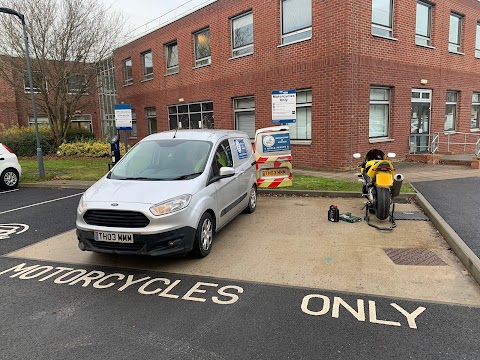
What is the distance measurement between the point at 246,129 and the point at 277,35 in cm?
421

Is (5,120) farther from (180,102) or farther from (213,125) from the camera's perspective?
(213,125)

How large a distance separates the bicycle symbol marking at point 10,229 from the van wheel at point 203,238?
3.84 meters

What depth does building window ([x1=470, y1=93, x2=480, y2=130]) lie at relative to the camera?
17.8 meters

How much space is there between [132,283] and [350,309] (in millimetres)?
2514

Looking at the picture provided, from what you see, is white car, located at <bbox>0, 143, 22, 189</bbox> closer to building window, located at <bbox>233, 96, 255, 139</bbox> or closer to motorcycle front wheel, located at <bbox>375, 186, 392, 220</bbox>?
building window, located at <bbox>233, 96, 255, 139</bbox>

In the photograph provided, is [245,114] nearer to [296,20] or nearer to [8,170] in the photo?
[296,20]

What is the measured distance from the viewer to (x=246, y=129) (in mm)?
16016

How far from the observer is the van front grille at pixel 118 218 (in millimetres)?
4363

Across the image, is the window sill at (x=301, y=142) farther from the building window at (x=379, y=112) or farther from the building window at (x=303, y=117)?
the building window at (x=379, y=112)

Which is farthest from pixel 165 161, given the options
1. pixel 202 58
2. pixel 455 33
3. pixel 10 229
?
pixel 455 33

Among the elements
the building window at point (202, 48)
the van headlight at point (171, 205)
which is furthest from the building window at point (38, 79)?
the van headlight at point (171, 205)

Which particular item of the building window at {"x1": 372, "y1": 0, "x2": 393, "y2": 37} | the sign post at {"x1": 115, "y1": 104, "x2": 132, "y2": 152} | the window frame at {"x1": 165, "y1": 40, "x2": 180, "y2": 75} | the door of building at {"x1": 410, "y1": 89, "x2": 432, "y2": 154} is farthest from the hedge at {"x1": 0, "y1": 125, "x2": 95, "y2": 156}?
the door of building at {"x1": 410, "y1": 89, "x2": 432, "y2": 154}

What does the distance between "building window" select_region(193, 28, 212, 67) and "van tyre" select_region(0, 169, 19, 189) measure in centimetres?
993

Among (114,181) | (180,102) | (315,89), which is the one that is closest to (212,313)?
(114,181)
